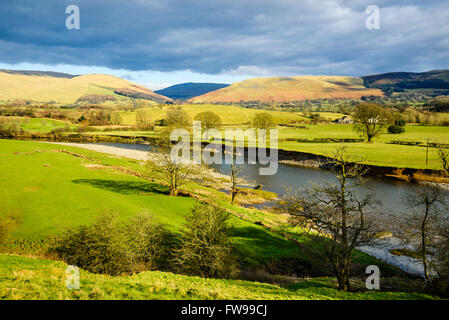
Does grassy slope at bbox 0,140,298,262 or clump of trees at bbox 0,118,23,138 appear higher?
clump of trees at bbox 0,118,23,138

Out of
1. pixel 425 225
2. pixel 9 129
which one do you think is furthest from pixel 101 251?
pixel 9 129

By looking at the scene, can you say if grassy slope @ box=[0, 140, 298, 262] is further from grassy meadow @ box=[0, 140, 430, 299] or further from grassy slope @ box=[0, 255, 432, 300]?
grassy slope @ box=[0, 255, 432, 300]

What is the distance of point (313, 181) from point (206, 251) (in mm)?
44043

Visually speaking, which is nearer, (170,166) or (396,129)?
(170,166)

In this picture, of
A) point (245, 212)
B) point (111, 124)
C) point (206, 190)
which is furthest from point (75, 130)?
point (245, 212)

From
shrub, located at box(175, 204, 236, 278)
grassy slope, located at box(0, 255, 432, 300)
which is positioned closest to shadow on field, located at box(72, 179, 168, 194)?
grassy slope, located at box(0, 255, 432, 300)

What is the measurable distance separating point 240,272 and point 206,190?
28.9m

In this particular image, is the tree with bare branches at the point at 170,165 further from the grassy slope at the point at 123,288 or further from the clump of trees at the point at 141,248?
the grassy slope at the point at 123,288

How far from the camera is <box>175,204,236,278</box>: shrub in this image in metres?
19.9

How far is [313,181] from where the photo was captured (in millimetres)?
58750

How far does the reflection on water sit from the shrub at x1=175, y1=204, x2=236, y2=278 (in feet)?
59.0

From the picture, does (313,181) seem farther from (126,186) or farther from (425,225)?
(126,186)

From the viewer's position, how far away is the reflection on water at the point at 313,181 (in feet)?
148
